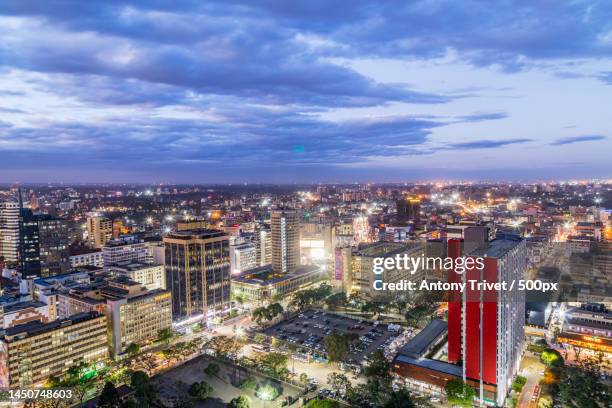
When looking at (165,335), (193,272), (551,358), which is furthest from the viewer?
(193,272)

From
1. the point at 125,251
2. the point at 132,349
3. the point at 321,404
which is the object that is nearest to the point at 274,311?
the point at 132,349

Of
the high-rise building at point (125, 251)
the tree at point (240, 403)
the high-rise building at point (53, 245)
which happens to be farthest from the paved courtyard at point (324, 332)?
the high-rise building at point (53, 245)

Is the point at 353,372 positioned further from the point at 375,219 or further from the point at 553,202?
the point at 553,202

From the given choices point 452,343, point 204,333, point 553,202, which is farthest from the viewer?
point 553,202

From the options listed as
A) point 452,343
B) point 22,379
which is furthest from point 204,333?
point 452,343

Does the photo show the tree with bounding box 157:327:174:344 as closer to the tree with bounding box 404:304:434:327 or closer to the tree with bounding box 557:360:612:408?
the tree with bounding box 404:304:434:327

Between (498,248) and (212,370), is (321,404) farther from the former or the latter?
(498,248)

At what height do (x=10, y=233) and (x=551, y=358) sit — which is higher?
(x=10, y=233)
